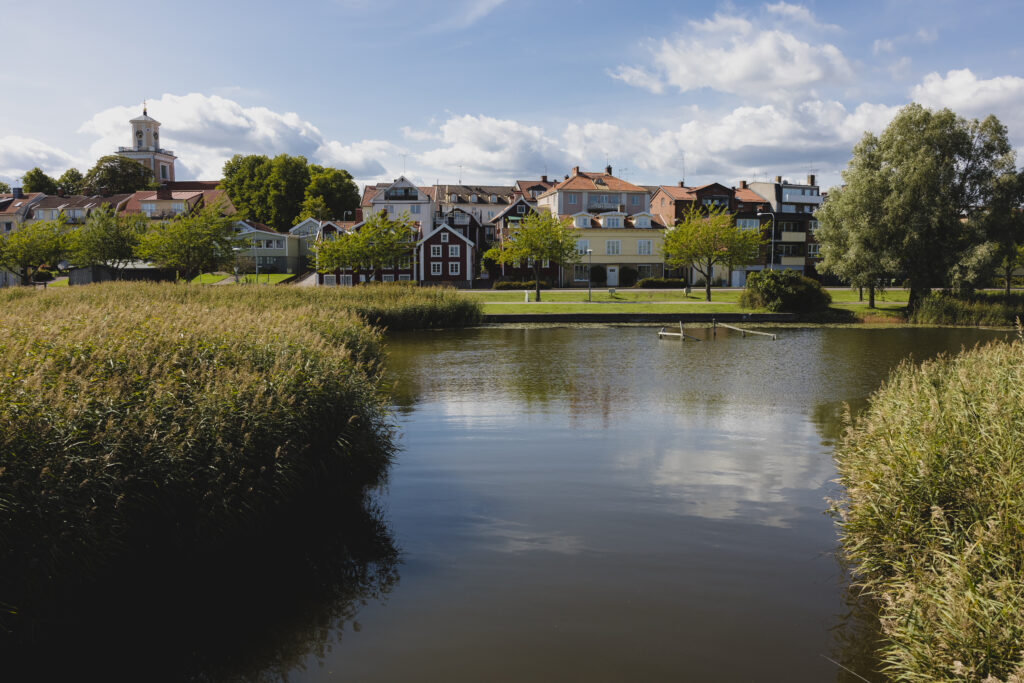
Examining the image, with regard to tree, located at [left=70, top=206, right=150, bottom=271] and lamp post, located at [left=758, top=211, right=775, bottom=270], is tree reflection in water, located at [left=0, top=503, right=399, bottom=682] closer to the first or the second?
tree, located at [left=70, top=206, right=150, bottom=271]

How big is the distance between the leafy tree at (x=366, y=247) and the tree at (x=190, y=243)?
24.2ft

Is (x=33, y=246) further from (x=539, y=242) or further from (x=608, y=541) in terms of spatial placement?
(x=608, y=541)

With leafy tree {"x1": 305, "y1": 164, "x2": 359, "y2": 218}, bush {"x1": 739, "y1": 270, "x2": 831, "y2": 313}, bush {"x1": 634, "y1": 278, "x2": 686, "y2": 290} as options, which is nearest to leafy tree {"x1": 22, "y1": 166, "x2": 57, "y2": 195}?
leafy tree {"x1": 305, "y1": 164, "x2": 359, "y2": 218}

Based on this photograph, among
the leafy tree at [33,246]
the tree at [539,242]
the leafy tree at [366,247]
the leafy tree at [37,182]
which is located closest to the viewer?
the leafy tree at [366,247]

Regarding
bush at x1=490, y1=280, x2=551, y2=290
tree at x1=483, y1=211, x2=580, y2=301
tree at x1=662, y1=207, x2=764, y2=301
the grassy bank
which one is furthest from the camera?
bush at x1=490, y1=280, x2=551, y2=290

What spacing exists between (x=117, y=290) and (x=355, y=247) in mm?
29861

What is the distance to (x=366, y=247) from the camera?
190 ft

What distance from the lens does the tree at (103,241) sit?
5928 cm

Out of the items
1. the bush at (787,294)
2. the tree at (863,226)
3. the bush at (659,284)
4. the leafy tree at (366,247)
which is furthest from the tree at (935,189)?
the leafy tree at (366,247)

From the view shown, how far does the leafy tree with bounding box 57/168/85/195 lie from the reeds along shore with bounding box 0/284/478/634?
117 meters

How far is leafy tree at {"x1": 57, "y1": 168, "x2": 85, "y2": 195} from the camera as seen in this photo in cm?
11125

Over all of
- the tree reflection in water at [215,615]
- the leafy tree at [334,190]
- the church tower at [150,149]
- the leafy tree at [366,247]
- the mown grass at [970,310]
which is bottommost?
the tree reflection in water at [215,615]

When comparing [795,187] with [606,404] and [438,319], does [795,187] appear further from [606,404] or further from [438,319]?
[606,404]

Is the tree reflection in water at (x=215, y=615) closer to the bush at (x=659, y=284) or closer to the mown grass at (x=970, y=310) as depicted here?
the mown grass at (x=970, y=310)
